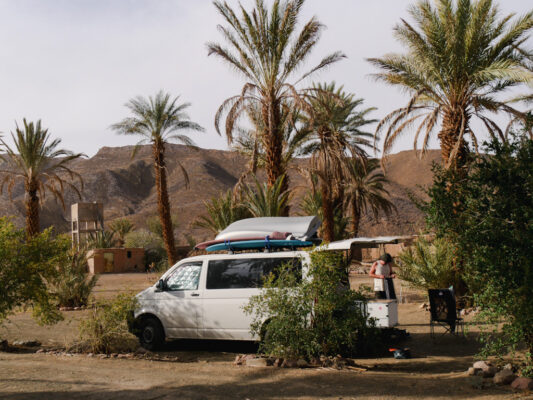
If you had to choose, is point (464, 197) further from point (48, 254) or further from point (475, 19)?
point (475, 19)

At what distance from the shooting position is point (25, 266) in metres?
9.40

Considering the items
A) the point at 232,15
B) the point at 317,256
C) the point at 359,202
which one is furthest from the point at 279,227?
the point at 359,202

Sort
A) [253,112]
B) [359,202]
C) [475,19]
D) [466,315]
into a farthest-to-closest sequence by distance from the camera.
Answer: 1. [359,202]
2. [253,112]
3. [475,19]
4. [466,315]

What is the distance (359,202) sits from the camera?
39.6m

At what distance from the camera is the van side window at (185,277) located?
10523 millimetres


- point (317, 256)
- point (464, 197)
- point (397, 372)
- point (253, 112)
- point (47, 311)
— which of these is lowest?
point (397, 372)

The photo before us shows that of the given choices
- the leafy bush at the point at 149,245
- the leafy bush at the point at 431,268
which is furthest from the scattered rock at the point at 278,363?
the leafy bush at the point at 149,245

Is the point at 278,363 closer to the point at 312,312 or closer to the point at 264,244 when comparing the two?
the point at 312,312

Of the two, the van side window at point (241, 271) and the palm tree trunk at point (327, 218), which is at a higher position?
the palm tree trunk at point (327, 218)

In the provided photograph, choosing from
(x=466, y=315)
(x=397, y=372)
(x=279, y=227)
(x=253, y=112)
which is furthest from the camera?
(x=253, y=112)

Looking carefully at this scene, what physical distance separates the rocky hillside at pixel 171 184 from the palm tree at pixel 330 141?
41.2 m

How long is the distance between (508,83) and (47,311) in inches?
620

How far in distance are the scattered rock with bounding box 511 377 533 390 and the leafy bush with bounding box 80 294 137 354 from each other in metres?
6.41

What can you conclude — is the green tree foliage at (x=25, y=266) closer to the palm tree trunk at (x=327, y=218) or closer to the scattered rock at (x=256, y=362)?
the scattered rock at (x=256, y=362)
